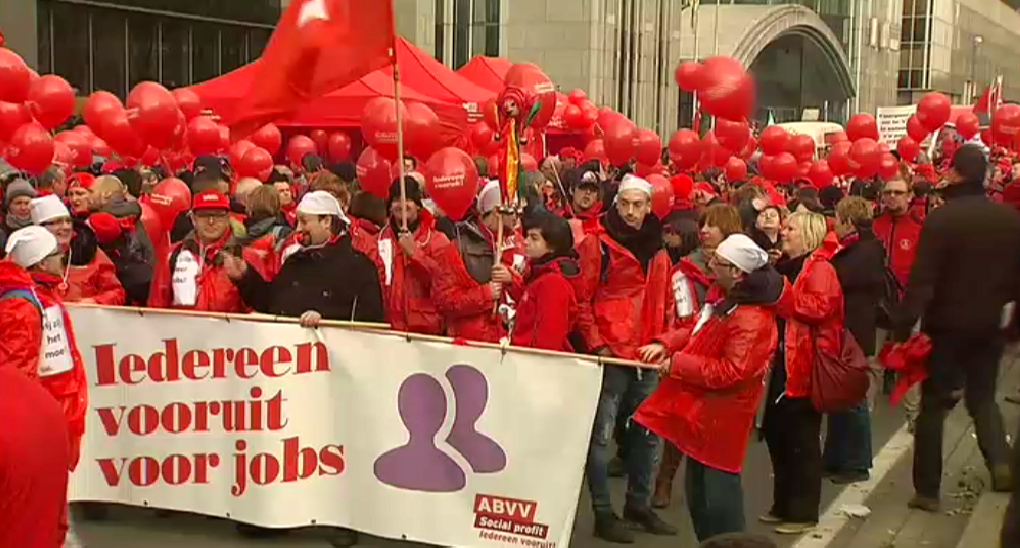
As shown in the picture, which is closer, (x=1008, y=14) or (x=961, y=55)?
(x=961, y=55)

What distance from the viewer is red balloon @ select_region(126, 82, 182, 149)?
12.3 metres

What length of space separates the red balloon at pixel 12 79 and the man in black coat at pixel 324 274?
16.5ft

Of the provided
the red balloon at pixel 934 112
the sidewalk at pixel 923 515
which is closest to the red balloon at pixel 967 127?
the red balloon at pixel 934 112

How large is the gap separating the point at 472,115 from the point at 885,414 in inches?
344

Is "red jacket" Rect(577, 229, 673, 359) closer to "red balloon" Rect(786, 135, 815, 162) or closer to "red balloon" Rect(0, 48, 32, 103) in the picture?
"red balloon" Rect(0, 48, 32, 103)

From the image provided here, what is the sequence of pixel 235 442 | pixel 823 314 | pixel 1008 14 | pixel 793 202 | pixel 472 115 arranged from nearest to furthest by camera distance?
pixel 235 442 < pixel 823 314 < pixel 793 202 < pixel 472 115 < pixel 1008 14

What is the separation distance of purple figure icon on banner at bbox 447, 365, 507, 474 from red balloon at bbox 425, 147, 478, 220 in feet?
7.14

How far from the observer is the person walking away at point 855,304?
839 centimetres

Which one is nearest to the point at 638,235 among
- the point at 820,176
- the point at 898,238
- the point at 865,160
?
the point at 898,238

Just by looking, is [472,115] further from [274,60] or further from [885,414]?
[274,60]

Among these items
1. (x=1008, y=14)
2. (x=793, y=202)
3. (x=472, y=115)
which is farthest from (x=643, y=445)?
(x=1008, y=14)

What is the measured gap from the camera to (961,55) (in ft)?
286

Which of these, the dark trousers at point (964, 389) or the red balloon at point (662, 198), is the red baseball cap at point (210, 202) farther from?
the dark trousers at point (964, 389)

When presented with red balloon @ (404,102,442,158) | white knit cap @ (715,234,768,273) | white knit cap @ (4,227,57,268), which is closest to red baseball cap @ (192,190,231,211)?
white knit cap @ (4,227,57,268)
